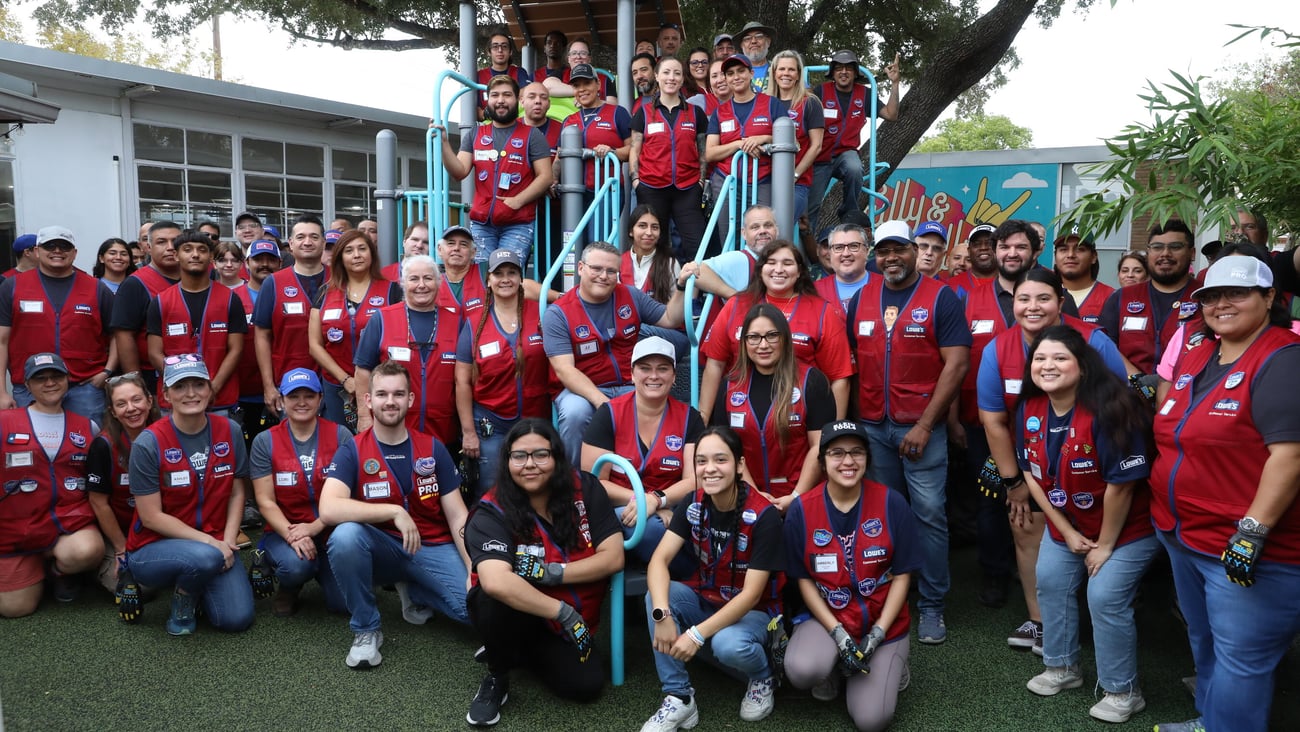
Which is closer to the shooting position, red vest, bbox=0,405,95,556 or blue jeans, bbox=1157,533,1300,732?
blue jeans, bbox=1157,533,1300,732

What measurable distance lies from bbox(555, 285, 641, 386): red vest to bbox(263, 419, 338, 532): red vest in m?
1.35

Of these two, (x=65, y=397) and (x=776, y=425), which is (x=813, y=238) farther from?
(x=65, y=397)

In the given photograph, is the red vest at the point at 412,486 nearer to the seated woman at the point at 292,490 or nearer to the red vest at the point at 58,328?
the seated woman at the point at 292,490

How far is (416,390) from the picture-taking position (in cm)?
495

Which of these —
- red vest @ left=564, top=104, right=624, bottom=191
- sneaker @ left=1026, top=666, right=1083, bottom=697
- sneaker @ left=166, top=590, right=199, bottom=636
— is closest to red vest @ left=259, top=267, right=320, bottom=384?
sneaker @ left=166, top=590, right=199, bottom=636

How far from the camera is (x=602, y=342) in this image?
488 cm

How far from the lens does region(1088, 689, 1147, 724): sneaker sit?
362 centimetres

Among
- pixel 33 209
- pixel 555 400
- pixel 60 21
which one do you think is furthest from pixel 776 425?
pixel 60 21

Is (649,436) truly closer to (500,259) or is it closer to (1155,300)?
(500,259)

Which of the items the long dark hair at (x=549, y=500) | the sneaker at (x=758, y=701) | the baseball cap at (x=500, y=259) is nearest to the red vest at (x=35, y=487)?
the baseball cap at (x=500, y=259)

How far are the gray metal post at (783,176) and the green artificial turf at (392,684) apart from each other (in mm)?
2584

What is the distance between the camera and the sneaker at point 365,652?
4027mm

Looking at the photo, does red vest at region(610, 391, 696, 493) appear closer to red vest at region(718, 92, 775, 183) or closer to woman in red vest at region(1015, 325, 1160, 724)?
woman in red vest at region(1015, 325, 1160, 724)

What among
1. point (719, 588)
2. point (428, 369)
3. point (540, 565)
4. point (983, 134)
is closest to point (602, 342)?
point (428, 369)
